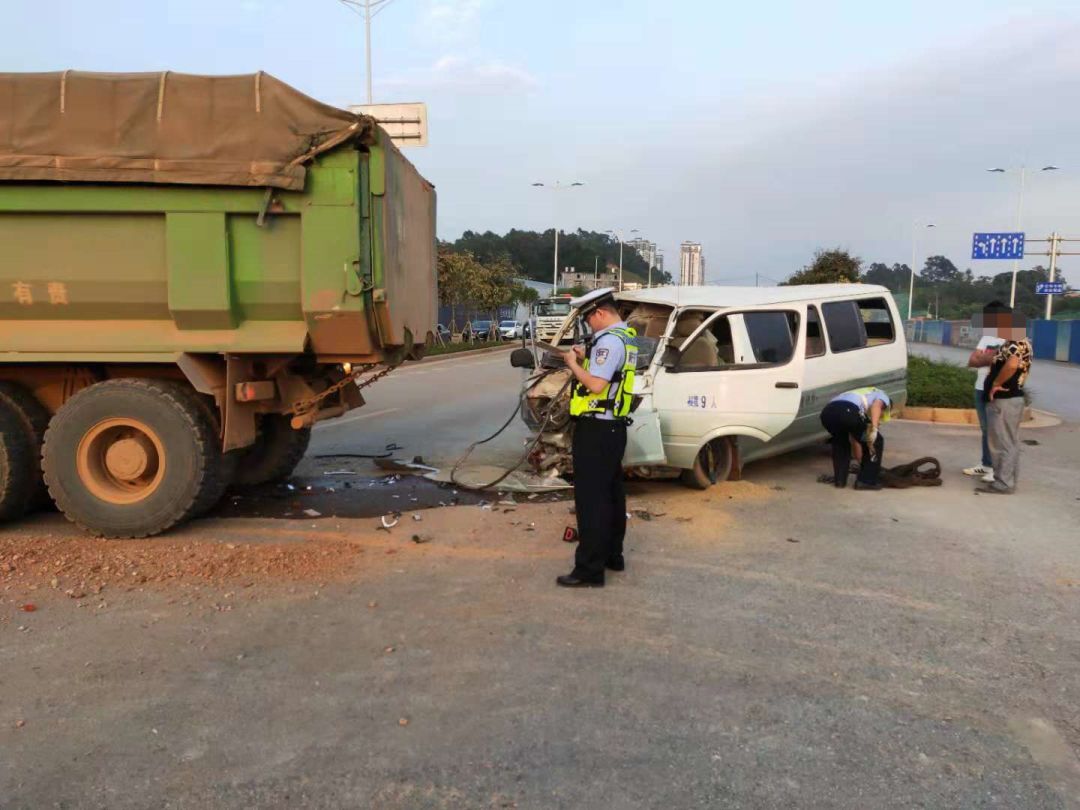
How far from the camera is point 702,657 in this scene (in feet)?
12.7

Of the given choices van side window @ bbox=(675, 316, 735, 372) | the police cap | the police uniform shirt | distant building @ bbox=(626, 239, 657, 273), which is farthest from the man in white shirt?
distant building @ bbox=(626, 239, 657, 273)

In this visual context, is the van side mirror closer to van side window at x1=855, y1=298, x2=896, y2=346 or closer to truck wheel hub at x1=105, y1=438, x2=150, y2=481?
truck wheel hub at x1=105, y1=438, x2=150, y2=481

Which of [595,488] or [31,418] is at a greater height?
[31,418]

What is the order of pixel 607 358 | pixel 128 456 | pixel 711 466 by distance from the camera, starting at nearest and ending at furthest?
pixel 607 358 → pixel 128 456 → pixel 711 466

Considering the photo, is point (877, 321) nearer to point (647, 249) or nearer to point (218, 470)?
point (218, 470)

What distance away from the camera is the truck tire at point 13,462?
5625 mm

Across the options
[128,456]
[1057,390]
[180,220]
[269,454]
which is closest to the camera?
[180,220]

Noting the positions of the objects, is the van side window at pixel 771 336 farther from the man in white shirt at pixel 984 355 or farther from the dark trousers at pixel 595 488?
the dark trousers at pixel 595 488

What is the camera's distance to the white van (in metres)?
6.84

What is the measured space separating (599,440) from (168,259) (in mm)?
3205

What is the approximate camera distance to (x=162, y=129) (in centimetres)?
536

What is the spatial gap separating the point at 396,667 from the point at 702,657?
1.48 meters

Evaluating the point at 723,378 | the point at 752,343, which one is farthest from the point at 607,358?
the point at 752,343

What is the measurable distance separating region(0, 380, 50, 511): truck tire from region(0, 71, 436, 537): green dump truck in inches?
1.3
